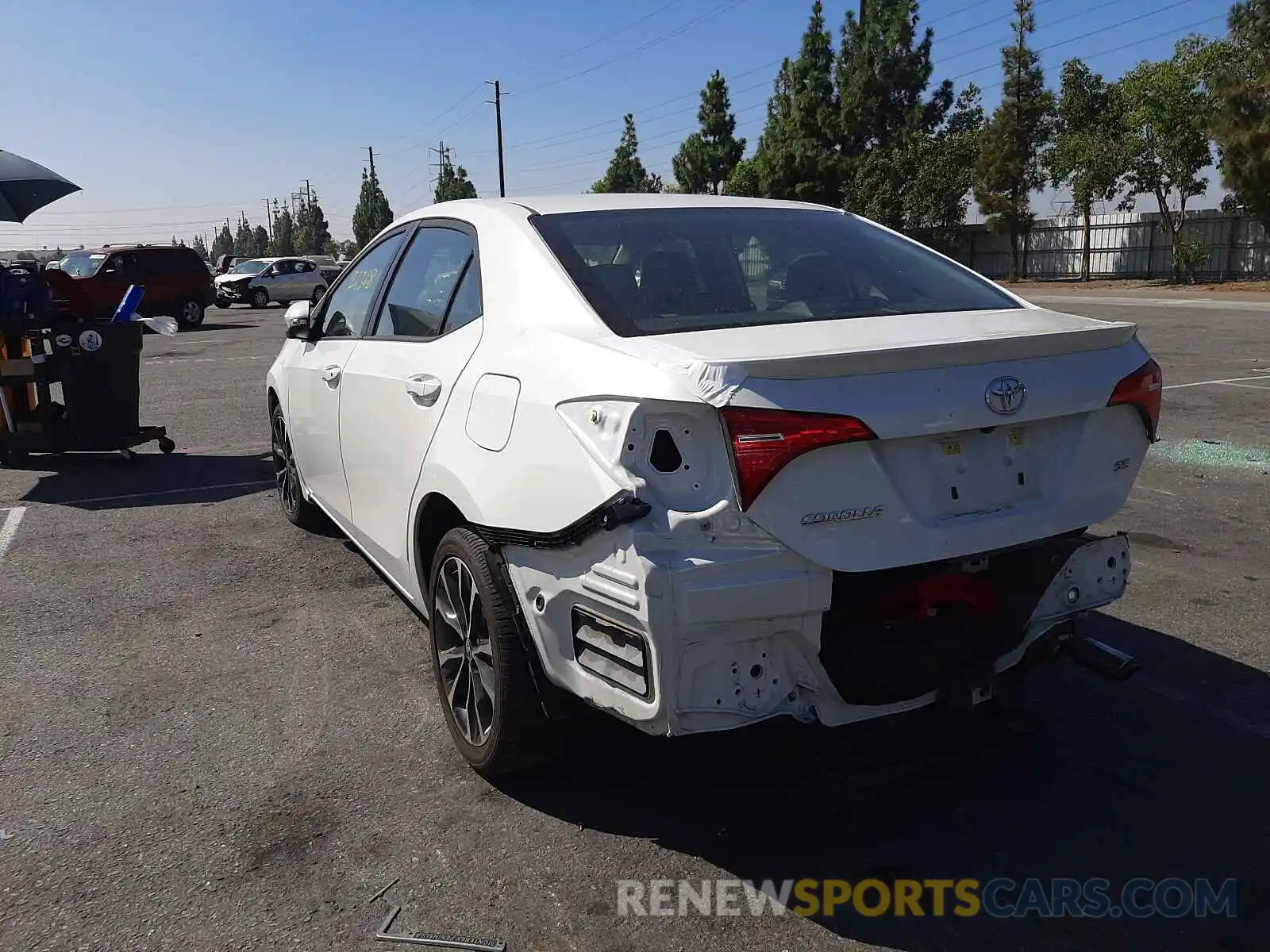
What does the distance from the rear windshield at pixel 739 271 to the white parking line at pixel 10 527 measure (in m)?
4.44

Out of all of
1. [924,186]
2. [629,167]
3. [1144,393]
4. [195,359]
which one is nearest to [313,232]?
[629,167]

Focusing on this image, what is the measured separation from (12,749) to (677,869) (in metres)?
2.37

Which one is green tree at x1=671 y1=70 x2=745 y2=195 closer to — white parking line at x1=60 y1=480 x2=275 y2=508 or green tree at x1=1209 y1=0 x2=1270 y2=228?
green tree at x1=1209 y1=0 x2=1270 y2=228

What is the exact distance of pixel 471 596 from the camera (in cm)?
319

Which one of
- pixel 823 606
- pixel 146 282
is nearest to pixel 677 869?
pixel 823 606

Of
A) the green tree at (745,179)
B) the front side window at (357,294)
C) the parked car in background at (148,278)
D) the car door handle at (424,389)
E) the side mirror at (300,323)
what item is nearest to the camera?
the car door handle at (424,389)

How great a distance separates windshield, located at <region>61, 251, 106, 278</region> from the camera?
2494 centimetres

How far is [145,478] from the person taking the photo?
26.4 ft

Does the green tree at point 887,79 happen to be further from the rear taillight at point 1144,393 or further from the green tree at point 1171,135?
the rear taillight at point 1144,393

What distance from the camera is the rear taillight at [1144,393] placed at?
118 inches

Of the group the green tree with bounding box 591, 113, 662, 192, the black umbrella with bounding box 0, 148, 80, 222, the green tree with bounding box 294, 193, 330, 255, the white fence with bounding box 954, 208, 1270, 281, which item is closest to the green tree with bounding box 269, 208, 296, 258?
the green tree with bounding box 294, 193, 330, 255

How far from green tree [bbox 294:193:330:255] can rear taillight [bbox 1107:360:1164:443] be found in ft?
362

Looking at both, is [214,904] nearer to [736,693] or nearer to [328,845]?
[328,845]

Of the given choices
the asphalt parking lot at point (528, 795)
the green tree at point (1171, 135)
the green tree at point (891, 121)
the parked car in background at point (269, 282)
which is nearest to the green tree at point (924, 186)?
the green tree at point (891, 121)
